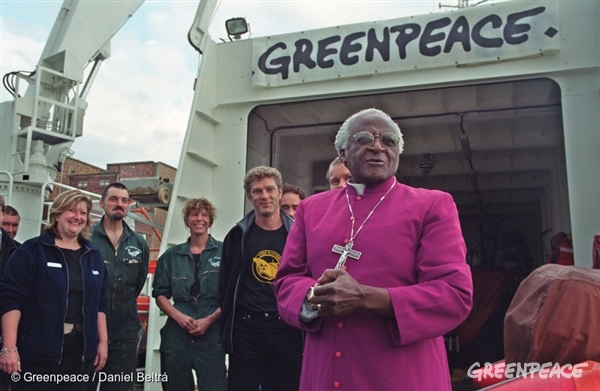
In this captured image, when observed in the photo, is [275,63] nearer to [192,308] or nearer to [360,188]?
[192,308]

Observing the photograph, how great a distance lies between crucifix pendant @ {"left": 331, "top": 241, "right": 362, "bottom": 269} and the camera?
161cm

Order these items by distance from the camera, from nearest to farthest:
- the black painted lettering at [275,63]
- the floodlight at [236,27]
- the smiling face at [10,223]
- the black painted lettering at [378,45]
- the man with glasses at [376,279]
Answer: the man with glasses at [376,279] < the smiling face at [10,223] < the black painted lettering at [378,45] < the black painted lettering at [275,63] < the floodlight at [236,27]

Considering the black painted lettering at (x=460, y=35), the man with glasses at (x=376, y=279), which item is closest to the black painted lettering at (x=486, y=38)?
the black painted lettering at (x=460, y=35)

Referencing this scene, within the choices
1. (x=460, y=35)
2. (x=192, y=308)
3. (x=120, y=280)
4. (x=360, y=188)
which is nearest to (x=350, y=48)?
(x=460, y=35)

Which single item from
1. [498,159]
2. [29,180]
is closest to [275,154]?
[29,180]

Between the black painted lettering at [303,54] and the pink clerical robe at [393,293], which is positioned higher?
the black painted lettering at [303,54]

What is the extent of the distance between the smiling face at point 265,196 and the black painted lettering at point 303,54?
1.98 meters

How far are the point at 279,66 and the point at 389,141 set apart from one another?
11.2ft

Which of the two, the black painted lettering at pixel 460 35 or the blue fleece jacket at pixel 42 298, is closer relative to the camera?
the blue fleece jacket at pixel 42 298

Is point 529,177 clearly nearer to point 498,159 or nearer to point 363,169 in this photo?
point 498,159

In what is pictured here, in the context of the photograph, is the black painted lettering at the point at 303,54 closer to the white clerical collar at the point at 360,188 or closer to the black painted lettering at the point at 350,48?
the black painted lettering at the point at 350,48

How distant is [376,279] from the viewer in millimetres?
1576

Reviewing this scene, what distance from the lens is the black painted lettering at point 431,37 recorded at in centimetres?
449

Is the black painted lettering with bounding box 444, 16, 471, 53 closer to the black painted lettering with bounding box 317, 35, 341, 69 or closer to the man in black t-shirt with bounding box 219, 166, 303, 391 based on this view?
the black painted lettering with bounding box 317, 35, 341, 69
